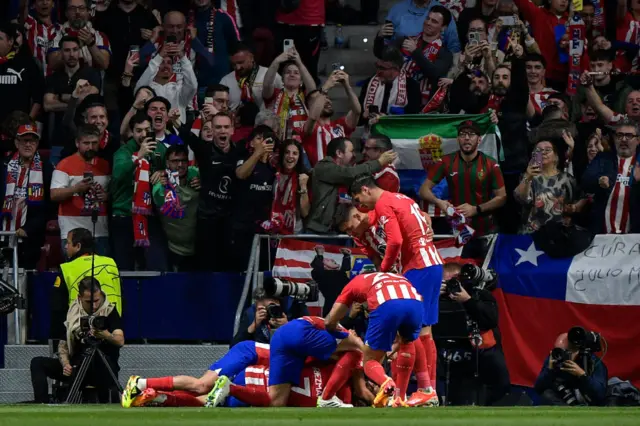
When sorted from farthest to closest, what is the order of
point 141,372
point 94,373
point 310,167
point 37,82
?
point 37,82
point 310,167
point 141,372
point 94,373

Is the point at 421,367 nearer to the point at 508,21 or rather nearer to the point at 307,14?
the point at 508,21

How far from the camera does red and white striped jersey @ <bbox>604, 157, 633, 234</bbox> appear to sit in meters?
16.7

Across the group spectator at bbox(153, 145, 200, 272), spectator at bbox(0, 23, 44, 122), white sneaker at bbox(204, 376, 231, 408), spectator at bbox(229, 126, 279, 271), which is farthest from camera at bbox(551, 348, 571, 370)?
spectator at bbox(0, 23, 44, 122)

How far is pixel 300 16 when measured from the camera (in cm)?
1983

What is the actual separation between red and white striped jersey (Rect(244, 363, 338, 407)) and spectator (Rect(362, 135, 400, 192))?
368 centimetres

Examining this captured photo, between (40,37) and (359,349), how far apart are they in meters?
8.28

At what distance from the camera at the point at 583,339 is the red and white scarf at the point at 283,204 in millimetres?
4156

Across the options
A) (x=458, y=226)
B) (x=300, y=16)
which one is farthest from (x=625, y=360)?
(x=300, y=16)

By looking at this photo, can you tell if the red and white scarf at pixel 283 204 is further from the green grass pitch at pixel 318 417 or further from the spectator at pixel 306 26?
the green grass pitch at pixel 318 417

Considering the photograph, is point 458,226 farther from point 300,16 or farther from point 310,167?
point 300,16

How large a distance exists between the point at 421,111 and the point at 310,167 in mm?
1920

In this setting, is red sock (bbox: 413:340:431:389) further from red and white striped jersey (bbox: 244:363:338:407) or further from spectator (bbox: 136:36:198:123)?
spectator (bbox: 136:36:198:123)

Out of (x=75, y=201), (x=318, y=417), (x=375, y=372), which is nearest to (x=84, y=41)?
(x=75, y=201)

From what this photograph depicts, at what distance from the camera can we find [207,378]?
45.5ft
